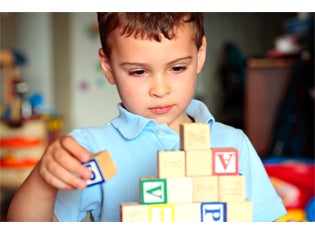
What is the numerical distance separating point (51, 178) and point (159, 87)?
0.10 meters

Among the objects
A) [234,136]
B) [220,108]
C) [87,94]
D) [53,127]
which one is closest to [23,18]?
[87,94]

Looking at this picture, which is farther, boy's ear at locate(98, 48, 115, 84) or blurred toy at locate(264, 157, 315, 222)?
blurred toy at locate(264, 157, 315, 222)

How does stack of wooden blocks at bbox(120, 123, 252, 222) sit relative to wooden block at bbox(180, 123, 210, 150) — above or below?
below

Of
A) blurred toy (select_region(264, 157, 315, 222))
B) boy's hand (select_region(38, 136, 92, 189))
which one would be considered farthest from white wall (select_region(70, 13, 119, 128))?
Result: boy's hand (select_region(38, 136, 92, 189))

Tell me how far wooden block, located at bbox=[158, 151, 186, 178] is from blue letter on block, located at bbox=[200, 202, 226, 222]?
0.02 metres

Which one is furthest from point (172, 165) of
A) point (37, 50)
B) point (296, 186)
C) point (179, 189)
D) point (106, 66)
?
point (37, 50)

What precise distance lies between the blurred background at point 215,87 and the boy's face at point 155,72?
2.54 feet

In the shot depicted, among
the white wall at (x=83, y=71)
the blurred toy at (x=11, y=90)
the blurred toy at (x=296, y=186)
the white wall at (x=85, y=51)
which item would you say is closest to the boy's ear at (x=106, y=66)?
the blurred toy at (x=296, y=186)

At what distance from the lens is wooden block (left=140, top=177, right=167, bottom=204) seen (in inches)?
13.4

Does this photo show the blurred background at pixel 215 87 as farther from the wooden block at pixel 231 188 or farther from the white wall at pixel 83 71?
the wooden block at pixel 231 188

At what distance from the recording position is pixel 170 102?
426 millimetres

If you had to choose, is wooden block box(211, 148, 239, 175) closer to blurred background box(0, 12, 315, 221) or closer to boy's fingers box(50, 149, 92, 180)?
boy's fingers box(50, 149, 92, 180)

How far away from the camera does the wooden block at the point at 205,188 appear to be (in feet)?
1.14

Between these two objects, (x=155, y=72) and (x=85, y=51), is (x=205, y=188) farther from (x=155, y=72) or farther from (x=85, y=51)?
(x=85, y=51)
